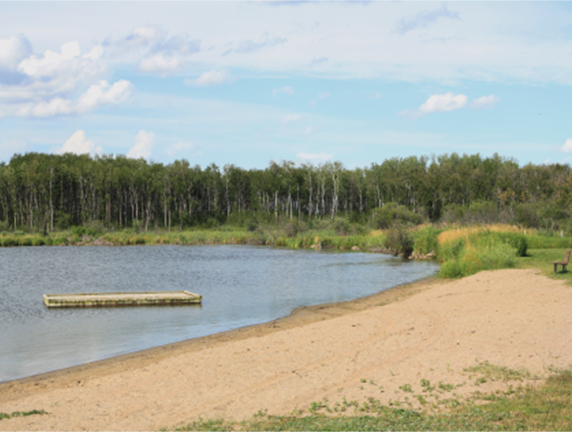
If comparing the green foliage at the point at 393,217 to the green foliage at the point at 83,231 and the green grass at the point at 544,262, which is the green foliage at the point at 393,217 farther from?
the green foliage at the point at 83,231

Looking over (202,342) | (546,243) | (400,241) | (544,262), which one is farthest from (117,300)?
A: (400,241)

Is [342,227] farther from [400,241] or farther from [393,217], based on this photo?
[400,241]

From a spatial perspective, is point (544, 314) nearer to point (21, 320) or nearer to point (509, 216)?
point (21, 320)

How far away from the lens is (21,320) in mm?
18594

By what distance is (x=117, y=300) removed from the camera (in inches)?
850

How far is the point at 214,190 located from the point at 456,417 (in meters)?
96.1

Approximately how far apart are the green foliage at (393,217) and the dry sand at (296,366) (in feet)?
146

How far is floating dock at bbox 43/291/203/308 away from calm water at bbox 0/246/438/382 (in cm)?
58

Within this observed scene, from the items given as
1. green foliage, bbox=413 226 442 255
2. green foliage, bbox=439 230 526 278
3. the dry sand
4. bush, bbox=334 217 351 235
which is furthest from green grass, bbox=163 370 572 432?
bush, bbox=334 217 351 235

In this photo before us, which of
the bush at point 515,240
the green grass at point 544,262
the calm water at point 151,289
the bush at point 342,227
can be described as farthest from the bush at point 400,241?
the bush at point 342,227

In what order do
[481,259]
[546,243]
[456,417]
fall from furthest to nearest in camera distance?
[546,243] → [481,259] → [456,417]

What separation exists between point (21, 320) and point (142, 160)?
3690 inches

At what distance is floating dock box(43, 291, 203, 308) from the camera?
21234mm

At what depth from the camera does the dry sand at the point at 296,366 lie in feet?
27.2
